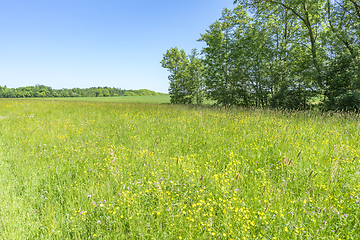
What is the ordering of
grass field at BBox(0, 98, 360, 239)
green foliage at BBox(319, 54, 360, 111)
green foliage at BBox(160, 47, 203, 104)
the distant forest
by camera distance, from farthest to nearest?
the distant forest, green foliage at BBox(160, 47, 203, 104), green foliage at BBox(319, 54, 360, 111), grass field at BBox(0, 98, 360, 239)

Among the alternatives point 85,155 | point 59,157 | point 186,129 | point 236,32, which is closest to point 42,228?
point 85,155

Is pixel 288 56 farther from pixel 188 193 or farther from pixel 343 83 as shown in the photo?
pixel 188 193

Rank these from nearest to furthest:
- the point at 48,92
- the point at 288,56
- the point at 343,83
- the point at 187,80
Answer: the point at 343,83 < the point at 288,56 < the point at 187,80 < the point at 48,92

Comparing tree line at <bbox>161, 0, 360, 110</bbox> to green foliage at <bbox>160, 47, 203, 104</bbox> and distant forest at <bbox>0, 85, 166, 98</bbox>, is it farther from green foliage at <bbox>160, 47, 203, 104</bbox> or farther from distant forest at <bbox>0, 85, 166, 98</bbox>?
distant forest at <bbox>0, 85, 166, 98</bbox>

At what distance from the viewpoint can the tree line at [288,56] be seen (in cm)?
966

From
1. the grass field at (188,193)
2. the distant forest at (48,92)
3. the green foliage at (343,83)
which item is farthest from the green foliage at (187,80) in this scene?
the distant forest at (48,92)

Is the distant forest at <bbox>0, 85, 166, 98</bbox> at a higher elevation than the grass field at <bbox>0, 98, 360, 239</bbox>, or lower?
higher

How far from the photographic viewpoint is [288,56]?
1288 cm

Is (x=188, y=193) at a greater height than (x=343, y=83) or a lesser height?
lesser

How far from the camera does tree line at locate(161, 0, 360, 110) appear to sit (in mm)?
9664

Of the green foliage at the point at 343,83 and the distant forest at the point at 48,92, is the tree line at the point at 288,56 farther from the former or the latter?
the distant forest at the point at 48,92

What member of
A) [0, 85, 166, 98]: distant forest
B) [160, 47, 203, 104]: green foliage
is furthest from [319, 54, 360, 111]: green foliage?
[0, 85, 166, 98]: distant forest

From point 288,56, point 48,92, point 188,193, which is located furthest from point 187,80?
point 48,92

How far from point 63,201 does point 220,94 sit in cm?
1651
